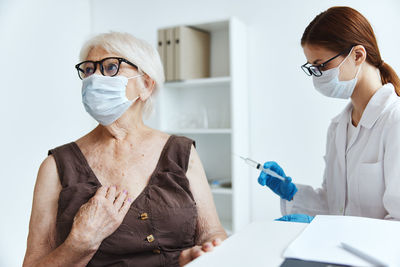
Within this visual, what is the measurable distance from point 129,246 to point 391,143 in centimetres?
90

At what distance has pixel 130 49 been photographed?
1368mm

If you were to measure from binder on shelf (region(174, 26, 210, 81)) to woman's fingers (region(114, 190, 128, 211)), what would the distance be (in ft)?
5.45

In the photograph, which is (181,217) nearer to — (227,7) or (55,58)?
(227,7)

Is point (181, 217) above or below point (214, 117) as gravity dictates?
below

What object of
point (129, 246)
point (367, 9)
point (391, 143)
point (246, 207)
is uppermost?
point (367, 9)

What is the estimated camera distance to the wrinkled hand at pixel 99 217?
112 cm

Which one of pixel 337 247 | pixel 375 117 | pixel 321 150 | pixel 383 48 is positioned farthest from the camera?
pixel 321 150

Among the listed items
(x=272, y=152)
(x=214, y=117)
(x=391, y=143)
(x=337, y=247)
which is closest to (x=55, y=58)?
(x=214, y=117)

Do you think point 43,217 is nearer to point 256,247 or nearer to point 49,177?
point 49,177

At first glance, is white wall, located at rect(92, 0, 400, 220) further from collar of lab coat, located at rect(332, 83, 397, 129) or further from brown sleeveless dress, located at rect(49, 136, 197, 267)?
brown sleeveless dress, located at rect(49, 136, 197, 267)

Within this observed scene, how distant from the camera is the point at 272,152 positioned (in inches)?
112

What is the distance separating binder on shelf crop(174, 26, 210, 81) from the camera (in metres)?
2.76

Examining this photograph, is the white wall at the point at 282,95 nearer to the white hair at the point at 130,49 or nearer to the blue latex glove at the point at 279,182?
the blue latex glove at the point at 279,182

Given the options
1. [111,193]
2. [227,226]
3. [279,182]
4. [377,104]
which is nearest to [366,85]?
[377,104]
